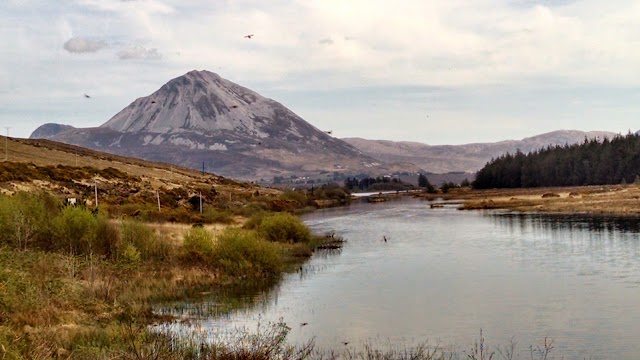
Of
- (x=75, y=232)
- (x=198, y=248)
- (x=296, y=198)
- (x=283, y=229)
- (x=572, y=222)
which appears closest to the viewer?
(x=75, y=232)

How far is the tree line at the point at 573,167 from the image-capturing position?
146000 mm

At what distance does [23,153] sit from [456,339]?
96857 mm

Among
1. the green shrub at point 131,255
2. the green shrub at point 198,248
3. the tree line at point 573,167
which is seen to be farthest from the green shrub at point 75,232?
the tree line at point 573,167

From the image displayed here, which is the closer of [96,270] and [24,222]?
[96,270]

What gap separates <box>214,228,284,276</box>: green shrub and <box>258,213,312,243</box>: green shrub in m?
13.6

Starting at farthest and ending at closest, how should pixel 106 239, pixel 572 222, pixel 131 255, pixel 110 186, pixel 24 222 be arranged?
1. pixel 110 186
2. pixel 572 222
3. pixel 106 239
4. pixel 24 222
5. pixel 131 255

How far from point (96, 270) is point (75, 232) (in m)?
6.01

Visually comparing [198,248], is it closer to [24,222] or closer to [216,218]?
[24,222]

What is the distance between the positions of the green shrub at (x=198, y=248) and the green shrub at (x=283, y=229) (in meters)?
14.0

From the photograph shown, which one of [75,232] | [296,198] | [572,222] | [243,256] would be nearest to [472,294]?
[243,256]

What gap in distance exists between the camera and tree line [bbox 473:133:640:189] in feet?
479

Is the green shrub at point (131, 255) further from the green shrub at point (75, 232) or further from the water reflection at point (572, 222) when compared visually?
the water reflection at point (572, 222)

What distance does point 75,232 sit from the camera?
130ft

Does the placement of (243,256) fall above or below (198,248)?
below
